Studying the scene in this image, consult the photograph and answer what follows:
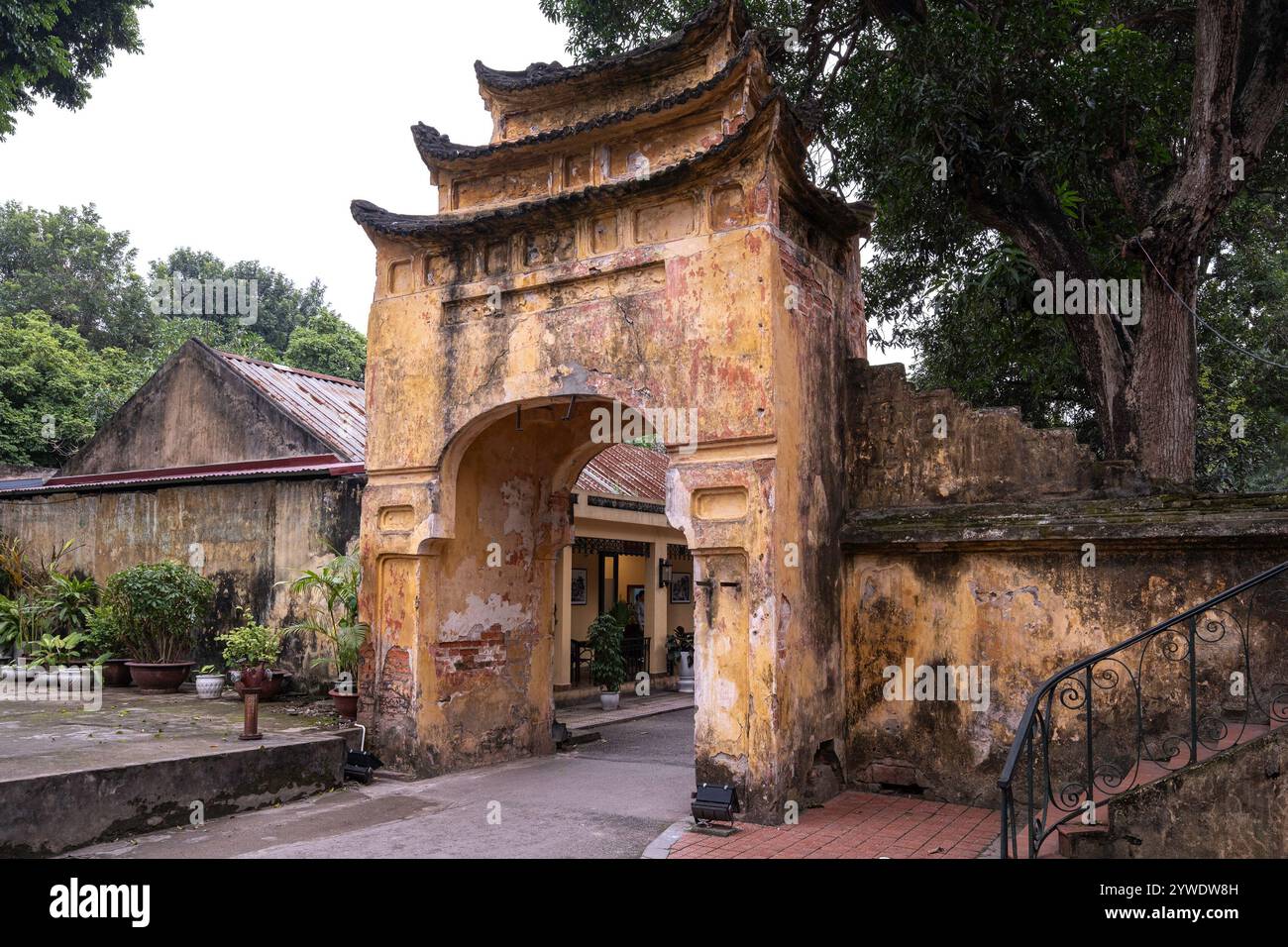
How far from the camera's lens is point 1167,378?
34.0ft

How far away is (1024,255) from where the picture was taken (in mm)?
10930

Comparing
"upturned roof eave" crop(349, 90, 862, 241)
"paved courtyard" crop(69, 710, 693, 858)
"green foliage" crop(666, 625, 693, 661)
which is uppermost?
"upturned roof eave" crop(349, 90, 862, 241)

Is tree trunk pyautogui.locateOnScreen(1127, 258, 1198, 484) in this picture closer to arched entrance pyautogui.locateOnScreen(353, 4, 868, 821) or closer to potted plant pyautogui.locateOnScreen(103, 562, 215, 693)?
arched entrance pyautogui.locateOnScreen(353, 4, 868, 821)

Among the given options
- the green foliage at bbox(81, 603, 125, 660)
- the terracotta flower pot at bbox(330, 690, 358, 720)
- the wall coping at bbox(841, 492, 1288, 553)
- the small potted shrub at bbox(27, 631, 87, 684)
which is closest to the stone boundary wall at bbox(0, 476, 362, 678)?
the green foliage at bbox(81, 603, 125, 660)

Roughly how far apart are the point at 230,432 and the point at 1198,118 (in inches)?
521

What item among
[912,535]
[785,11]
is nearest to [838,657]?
[912,535]

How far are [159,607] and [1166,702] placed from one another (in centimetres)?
1130

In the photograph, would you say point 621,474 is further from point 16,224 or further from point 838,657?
point 16,224

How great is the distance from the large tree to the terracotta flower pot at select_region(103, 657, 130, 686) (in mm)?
11367

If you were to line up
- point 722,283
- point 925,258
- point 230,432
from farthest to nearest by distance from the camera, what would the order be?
point 230,432 → point 925,258 → point 722,283

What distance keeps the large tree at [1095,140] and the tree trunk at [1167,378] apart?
0.01 meters

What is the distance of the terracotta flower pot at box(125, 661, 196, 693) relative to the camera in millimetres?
12602

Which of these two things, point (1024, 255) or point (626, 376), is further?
point (1024, 255)

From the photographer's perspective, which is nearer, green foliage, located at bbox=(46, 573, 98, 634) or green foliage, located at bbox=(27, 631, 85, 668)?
green foliage, located at bbox=(27, 631, 85, 668)
